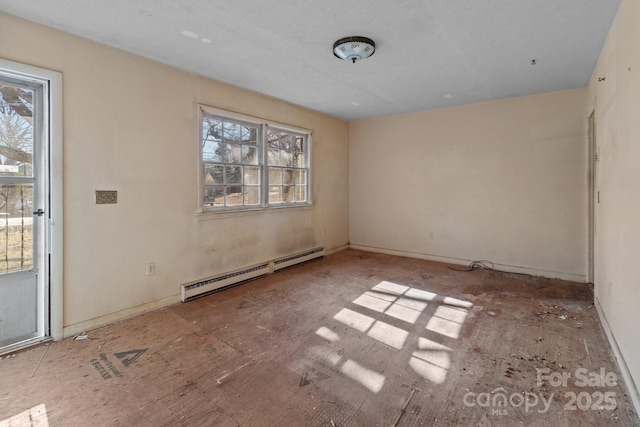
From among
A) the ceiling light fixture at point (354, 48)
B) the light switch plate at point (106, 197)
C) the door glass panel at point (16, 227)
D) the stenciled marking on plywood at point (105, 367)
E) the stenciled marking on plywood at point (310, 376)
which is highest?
the ceiling light fixture at point (354, 48)

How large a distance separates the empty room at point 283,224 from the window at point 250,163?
36 mm

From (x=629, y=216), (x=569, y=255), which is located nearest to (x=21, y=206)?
(x=629, y=216)

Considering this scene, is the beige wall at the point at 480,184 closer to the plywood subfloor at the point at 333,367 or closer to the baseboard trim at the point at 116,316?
the plywood subfloor at the point at 333,367

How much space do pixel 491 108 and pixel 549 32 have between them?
2.10m

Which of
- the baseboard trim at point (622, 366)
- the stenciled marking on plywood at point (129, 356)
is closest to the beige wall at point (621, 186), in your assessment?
the baseboard trim at point (622, 366)

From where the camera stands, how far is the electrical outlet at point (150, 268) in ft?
10.1

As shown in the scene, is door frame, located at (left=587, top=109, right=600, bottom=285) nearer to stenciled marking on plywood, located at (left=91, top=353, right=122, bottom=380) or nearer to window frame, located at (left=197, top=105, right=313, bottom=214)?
window frame, located at (left=197, top=105, right=313, bottom=214)

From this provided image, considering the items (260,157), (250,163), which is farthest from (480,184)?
(250,163)

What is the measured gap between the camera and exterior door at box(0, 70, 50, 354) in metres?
2.35

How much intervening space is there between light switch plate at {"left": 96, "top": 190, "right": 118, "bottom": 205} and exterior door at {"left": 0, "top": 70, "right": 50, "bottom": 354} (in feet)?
1.14

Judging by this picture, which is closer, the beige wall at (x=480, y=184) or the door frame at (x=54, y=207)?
the door frame at (x=54, y=207)

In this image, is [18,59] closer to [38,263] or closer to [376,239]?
[38,263]

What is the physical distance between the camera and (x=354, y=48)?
2.67 m

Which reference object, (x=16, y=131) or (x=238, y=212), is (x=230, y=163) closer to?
(x=238, y=212)
